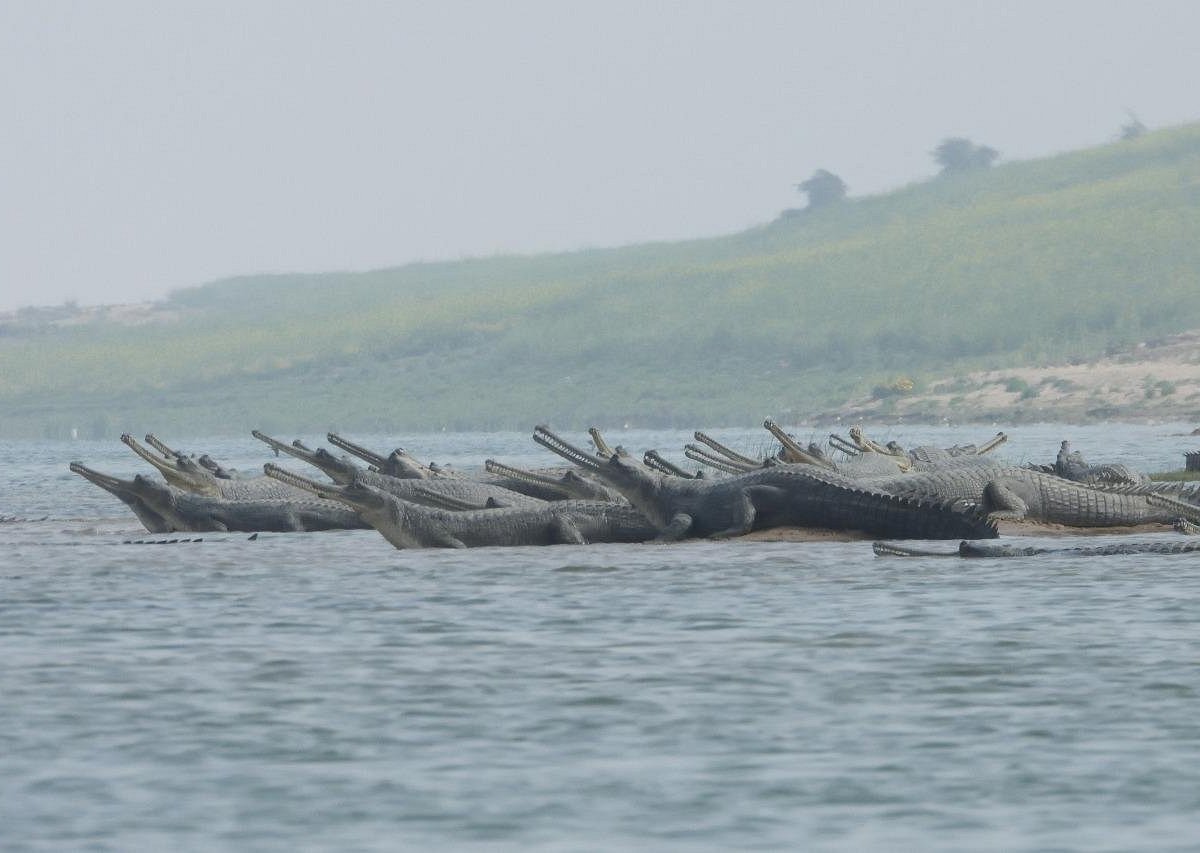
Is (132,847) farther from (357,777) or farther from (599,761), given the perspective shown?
(599,761)

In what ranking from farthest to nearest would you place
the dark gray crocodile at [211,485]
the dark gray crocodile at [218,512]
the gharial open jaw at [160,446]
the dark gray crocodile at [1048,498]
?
the gharial open jaw at [160,446], the dark gray crocodile at [211,485], the dark gray crocodile at [218,512], the dark gray crocodile at [1048,498]

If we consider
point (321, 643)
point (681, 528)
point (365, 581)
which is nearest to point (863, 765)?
point (321, 643)

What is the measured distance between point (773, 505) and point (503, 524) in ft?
11.2

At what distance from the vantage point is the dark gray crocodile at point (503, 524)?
30.0 m

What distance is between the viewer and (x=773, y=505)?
95.7 feet


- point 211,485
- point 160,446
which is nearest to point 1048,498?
point 211,485

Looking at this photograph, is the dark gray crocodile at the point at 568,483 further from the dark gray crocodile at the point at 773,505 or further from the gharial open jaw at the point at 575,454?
the dark gray crocodile at the point at 773,505

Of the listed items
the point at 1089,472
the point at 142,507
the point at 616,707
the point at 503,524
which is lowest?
the point at 1089,472

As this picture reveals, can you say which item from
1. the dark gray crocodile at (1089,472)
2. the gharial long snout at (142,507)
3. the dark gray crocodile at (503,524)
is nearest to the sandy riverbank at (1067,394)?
the dark gray crocodile at (1089,472)

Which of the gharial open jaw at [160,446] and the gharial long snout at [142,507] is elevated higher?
the gharial open jaw at [160,446]

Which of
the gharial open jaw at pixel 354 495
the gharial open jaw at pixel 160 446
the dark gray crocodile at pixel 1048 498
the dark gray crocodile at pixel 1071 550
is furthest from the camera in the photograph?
the gharial open jaw at pixel 160 446

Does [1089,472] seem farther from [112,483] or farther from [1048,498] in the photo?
[112,483]

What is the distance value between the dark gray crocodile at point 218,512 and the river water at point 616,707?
9165 millimetres

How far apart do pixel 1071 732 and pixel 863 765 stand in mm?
1670
